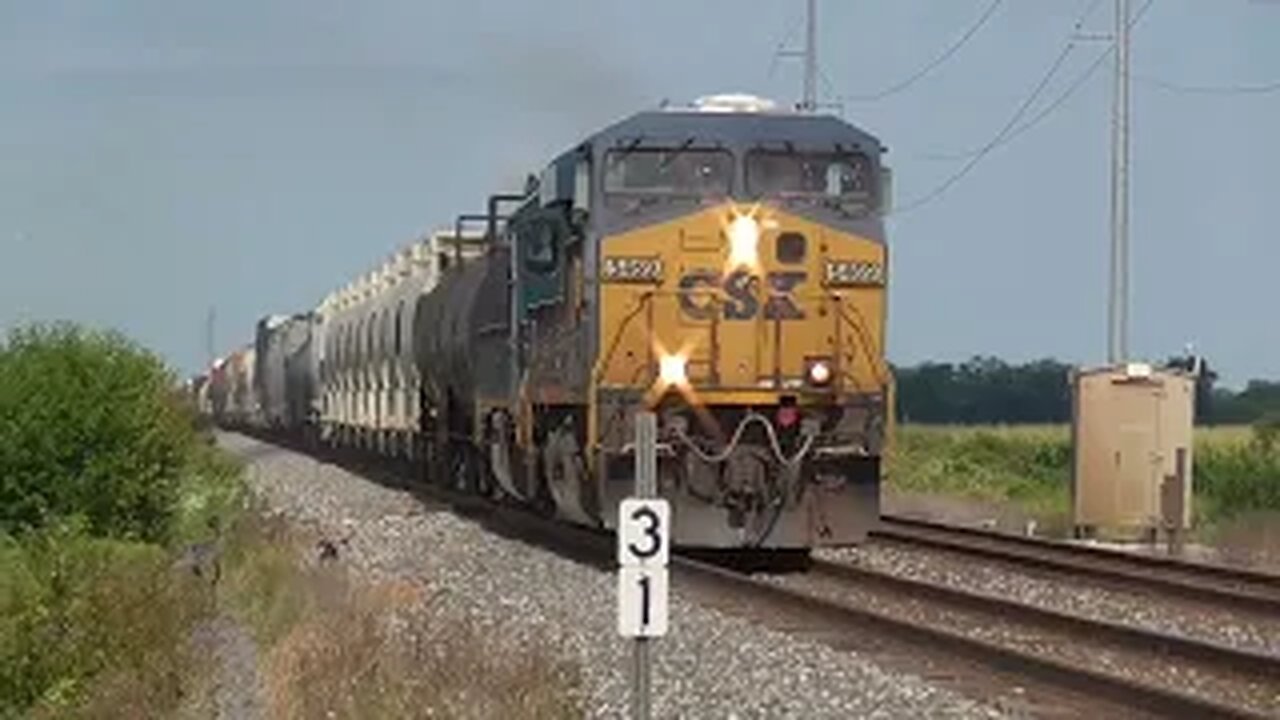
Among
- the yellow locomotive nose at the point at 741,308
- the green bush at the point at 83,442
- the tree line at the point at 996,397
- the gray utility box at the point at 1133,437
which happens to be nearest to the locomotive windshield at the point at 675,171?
the yellow locomotive nose at the point at 741,308

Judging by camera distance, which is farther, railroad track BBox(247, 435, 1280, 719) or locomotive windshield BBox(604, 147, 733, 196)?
locomotive windshield BBox(604, 147, 733, 196)

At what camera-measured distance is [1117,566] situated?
20.0 m

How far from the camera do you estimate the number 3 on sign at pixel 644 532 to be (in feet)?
24.2

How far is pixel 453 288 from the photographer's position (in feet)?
92.4

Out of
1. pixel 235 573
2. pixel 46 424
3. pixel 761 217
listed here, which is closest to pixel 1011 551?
pixel 761 217

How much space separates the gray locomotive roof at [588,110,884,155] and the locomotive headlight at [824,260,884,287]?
41.9 inches

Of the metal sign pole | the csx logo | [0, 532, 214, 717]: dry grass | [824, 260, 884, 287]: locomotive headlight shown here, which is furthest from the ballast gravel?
the metal sign pole

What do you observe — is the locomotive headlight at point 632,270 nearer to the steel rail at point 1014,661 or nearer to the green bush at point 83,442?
the steel rail at point 1014,661

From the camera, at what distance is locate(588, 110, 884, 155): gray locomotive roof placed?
59.5ft

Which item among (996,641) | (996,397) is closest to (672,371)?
(996,641)

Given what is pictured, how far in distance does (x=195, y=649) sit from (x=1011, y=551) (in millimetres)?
10115

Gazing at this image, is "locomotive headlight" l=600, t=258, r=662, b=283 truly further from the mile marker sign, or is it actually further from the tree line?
the tree line

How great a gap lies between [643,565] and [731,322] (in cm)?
1035

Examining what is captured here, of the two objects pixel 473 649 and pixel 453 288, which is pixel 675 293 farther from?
pixel 453 288
